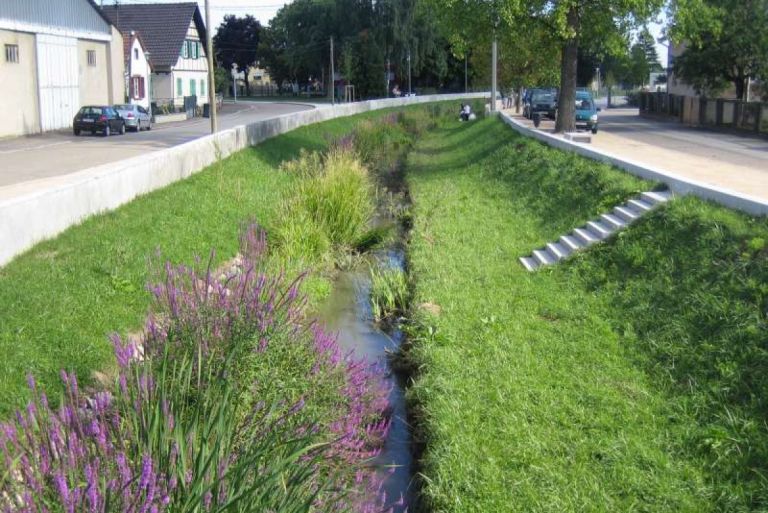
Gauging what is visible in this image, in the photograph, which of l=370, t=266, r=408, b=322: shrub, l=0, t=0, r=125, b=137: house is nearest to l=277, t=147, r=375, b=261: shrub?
l=370, t=266, r=408, b=322: shrub

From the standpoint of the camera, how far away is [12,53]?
3675cm

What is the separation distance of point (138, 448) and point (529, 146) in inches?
841

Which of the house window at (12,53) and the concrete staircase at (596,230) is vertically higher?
the house window at (12,53)

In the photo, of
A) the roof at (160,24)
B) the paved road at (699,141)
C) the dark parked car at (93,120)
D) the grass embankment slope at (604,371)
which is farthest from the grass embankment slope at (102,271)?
the roof at (160,24)

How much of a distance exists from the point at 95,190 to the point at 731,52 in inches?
1404

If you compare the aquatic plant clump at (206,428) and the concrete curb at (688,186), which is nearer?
the aquatic plant clump at (206,428)

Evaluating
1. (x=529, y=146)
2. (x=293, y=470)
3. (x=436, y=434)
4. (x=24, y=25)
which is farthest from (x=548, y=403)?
(x=24, y=25)

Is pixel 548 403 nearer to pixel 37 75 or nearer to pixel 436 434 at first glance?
pixel 436 434

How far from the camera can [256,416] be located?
6.06 meters

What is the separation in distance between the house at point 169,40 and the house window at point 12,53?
26436 millimetres

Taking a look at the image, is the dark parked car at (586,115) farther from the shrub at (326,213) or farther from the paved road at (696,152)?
the shrub at (326,213)

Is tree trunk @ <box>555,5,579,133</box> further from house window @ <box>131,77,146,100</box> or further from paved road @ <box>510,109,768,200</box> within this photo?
house window @ <box>131,77,146,100</box>

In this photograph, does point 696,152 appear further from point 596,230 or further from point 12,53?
point 12,53

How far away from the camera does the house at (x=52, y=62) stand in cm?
3647
